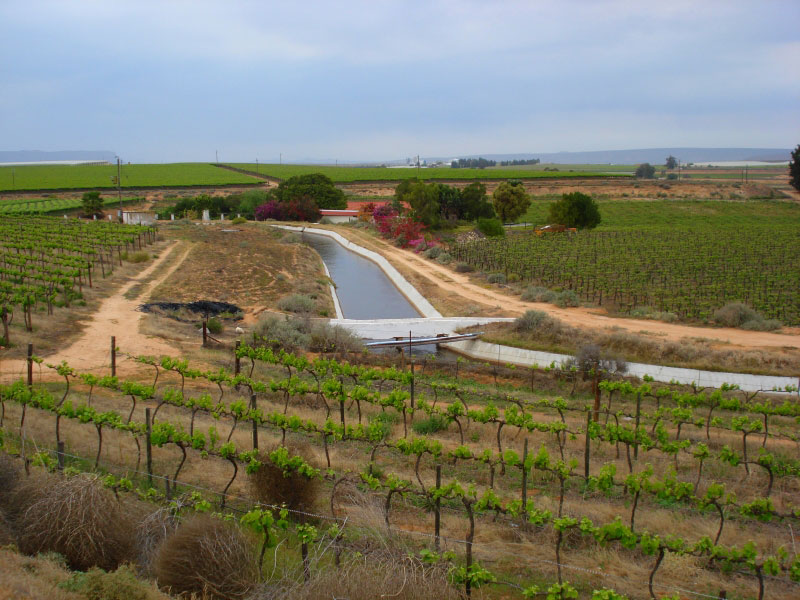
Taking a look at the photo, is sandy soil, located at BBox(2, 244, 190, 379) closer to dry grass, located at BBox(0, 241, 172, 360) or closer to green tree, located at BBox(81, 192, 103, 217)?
dry grass, located at BBox(0, 241, 172, 360)

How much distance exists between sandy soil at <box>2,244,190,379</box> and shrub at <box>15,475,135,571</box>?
10013mm

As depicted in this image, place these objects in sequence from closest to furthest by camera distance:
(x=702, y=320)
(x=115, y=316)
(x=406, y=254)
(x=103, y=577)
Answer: (x=103, y=577), (x=115, y=316), (x=702, y=320), (x=406, y=254)

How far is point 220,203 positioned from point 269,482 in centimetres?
7425

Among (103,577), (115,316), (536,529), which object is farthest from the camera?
(115,316)

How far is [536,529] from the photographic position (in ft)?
30.0

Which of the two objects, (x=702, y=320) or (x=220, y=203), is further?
(x=220, y=203)

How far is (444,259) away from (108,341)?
27.4 m

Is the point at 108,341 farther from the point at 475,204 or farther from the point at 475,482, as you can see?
the point at 475,204

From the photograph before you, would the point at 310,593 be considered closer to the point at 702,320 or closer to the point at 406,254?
the point at 702,320

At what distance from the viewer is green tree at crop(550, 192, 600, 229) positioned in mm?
58781

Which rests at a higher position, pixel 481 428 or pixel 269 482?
pixel 269 482

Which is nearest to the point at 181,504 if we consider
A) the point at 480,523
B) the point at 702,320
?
the point at 480,523

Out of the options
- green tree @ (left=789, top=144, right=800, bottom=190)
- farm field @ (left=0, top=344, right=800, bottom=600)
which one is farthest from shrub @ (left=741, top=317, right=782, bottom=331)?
green tree @ (left=789, top=144, right=800, bottom=190)

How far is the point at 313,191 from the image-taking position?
80.8 m
